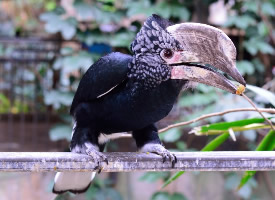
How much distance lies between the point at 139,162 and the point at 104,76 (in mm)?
317

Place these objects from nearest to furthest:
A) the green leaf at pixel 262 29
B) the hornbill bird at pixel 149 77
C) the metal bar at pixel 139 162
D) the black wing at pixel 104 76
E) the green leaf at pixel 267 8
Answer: the metal bar at pixel 139 162 < the hornbill bird at pixel 149 77 < the black wing at pixel 104 76 < the green leaf at pixel 267 8 < the green leaf at pixel 262 29

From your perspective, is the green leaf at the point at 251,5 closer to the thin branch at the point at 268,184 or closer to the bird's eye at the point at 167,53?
the thin branch at the point at 268,184

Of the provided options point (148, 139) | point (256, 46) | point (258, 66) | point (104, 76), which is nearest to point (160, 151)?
point (148, 139)

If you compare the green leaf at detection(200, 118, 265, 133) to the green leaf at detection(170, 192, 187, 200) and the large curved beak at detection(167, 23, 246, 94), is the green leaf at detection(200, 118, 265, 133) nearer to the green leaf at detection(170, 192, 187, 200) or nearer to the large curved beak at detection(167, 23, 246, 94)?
the large curved beak at detection(167, 23, 246, 94)

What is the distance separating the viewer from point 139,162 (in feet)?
3.72

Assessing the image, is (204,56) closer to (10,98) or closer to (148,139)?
(148,139)

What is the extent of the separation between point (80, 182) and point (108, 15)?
1.10 metres

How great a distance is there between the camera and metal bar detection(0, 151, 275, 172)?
1055 mm

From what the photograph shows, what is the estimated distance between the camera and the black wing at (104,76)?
132 centimetres

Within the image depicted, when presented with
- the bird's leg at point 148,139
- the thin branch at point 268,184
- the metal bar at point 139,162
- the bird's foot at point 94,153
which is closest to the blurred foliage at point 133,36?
the thin branch at point 268,184

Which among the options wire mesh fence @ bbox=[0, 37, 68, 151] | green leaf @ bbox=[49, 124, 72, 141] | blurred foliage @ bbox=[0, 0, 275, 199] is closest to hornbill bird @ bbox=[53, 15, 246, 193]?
blurred foliage @ bbox=[0, 0, 275, 199]

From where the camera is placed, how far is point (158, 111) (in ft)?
4.27

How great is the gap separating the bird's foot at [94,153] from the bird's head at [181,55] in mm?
221

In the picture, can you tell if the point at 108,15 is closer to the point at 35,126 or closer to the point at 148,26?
the point at 35,126
